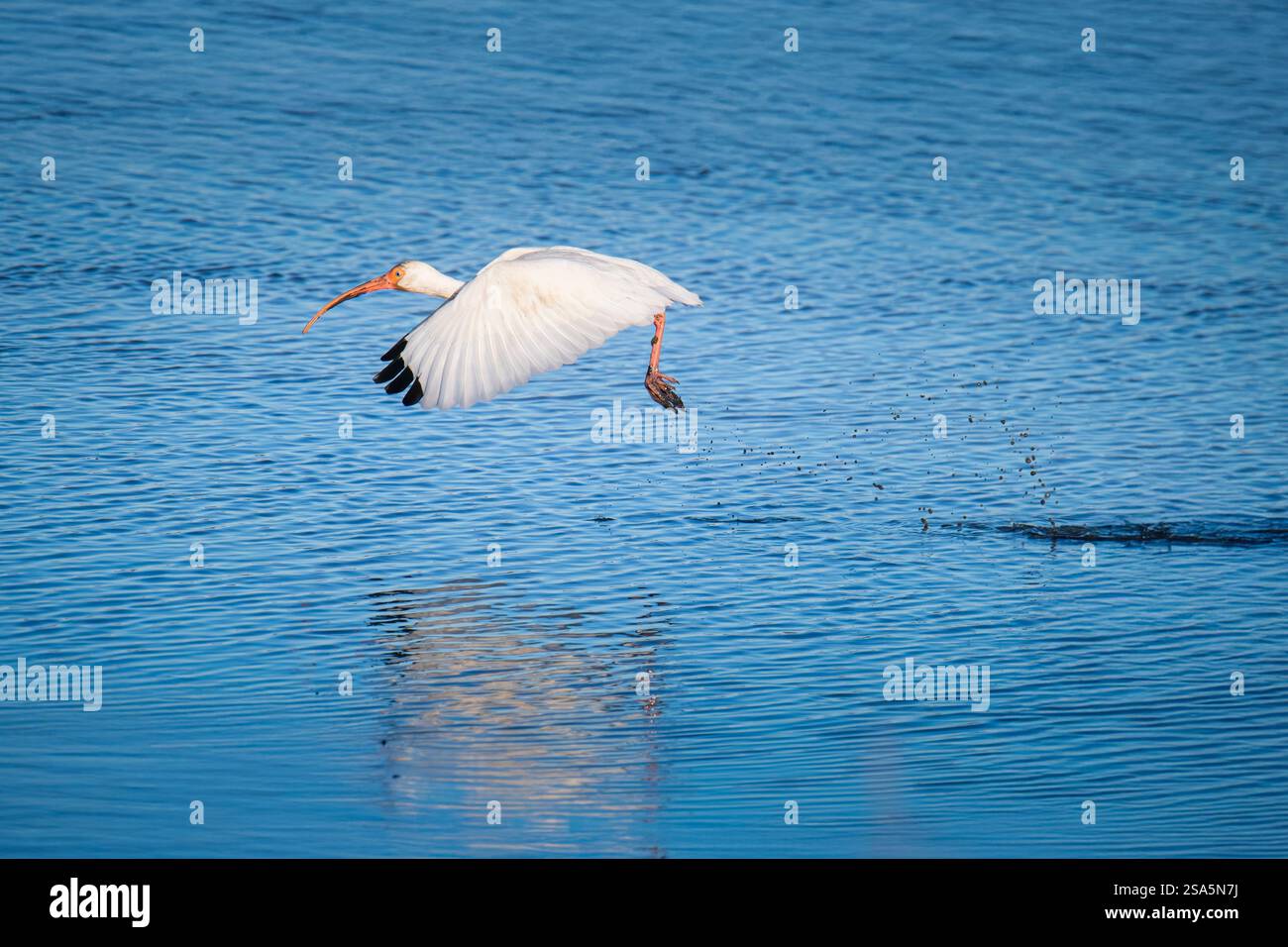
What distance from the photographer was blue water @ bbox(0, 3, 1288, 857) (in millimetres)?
11133

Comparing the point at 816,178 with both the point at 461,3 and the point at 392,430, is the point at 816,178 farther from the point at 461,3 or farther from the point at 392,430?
the point at 392,430

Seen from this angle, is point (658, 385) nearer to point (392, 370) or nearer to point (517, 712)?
point (392, 370)

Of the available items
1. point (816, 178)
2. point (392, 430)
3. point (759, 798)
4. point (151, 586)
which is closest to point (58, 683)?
point (151, 586)

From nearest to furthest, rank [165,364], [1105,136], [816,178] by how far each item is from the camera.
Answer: [165,364] → [816,178] → [1105,136]

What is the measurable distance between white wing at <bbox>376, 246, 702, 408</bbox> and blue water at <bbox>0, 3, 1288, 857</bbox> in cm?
181

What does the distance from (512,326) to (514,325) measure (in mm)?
14

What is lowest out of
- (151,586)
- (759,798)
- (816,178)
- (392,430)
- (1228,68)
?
(759,798)

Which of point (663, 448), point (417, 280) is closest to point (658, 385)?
point (417, 280)

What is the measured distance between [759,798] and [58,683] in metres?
4.47

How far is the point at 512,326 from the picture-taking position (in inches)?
502

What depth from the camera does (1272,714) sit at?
40.5 feet

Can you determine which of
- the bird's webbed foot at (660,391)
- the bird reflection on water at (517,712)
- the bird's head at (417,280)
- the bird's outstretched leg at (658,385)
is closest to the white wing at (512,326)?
the bird's outstretched leg at (658,385)

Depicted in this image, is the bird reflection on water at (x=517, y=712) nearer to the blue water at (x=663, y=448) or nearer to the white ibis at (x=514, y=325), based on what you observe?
the blue water at (x=663, y=448)

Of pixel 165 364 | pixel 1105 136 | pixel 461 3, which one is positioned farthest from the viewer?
pixel 461 3
